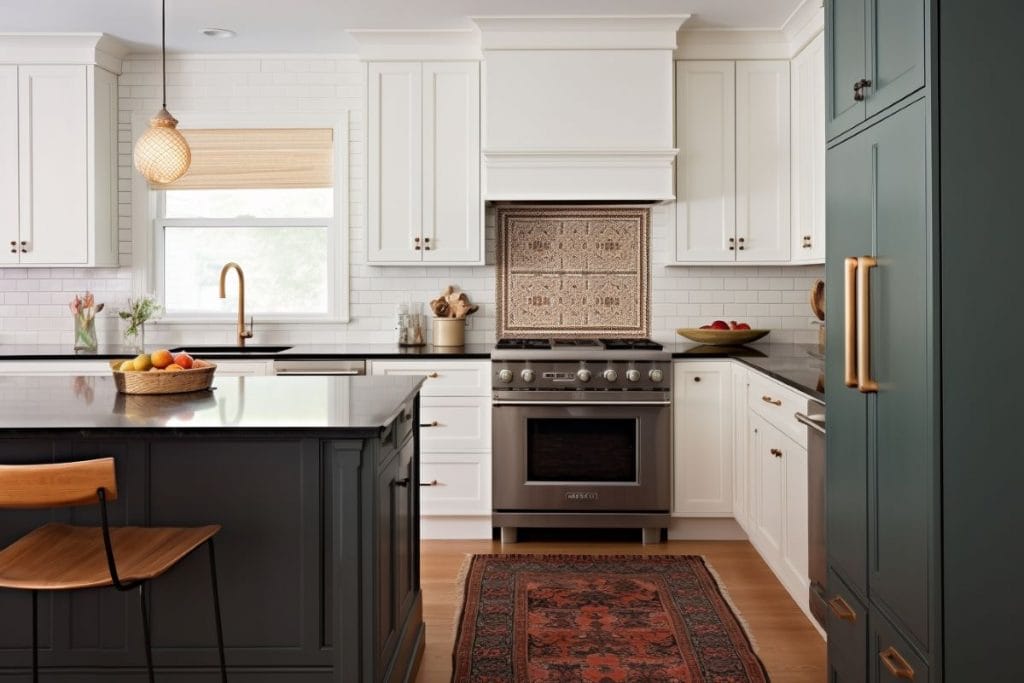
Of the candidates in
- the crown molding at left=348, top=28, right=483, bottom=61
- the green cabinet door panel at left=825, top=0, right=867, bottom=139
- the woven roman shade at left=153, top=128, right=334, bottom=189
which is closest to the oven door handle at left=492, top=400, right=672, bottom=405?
the woven roman shade at left=153, top=128, right=334, bottom=189

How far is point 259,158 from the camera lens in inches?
A: 217

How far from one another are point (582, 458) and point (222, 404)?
2.41 meters

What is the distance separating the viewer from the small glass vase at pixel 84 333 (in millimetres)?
5250

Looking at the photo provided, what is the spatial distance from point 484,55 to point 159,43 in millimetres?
1869

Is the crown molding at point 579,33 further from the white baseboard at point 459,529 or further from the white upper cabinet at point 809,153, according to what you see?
the white baseboard at point 459,529

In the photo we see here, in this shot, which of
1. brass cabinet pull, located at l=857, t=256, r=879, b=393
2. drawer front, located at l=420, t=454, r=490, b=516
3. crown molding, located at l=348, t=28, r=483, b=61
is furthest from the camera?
crown molding, located at l=348, t=28, r=483, b=61

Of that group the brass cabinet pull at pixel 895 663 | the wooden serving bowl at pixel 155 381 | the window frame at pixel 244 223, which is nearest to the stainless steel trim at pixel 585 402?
the window frame at pixel 244 223

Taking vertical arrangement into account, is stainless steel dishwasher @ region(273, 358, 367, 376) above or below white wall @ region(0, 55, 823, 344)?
below

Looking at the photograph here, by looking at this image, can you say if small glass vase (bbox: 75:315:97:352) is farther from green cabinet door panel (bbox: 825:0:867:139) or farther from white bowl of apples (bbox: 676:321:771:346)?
green cabinet door panel (bbox: 825:0:867:139)

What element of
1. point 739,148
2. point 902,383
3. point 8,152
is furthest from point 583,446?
point 8,152

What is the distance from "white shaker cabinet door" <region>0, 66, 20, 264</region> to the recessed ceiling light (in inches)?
42.6

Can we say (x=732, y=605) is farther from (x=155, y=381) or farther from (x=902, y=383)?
(x=155, y=381)

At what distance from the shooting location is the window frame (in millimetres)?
5488

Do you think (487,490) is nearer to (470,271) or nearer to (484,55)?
(470,271)
